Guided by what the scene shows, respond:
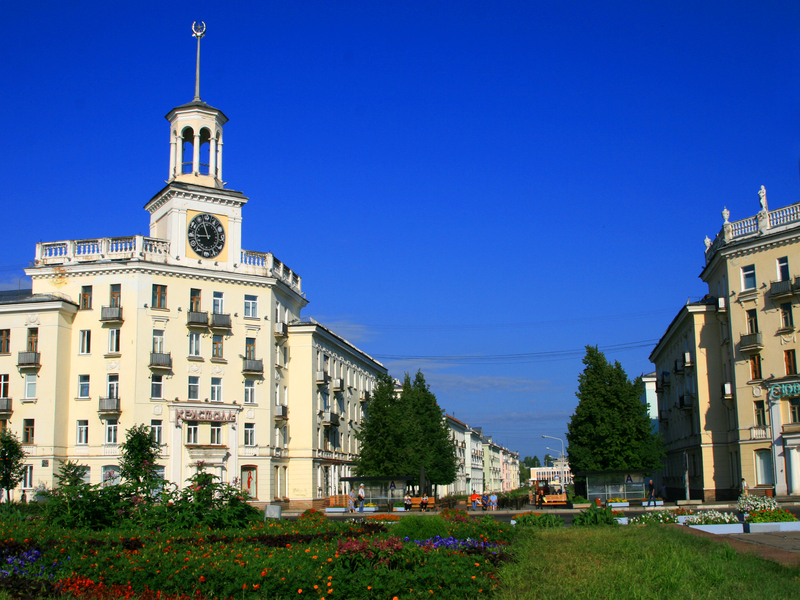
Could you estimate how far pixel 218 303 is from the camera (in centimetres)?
5541

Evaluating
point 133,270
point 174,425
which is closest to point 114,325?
point 133,270

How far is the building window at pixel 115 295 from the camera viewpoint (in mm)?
52219

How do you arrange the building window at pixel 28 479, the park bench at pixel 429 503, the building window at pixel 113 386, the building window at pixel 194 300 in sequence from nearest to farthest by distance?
the building window at pixel 28 479 < the park bench at pixel 429 503 < the building window at pixel 113 386 < the building window at pixel 194 300

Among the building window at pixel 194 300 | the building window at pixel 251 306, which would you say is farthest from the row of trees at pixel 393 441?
the building window at pixel 194 300

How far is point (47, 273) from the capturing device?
53.4m

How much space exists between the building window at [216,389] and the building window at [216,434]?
6.09 feet

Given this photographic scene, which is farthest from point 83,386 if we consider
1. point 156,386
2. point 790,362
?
point 790,362

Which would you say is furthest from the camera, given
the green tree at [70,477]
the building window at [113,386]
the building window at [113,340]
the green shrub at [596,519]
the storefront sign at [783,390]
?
the building window at [113,340]

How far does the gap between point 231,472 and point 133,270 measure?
52.0 feet

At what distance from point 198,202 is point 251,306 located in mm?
8734

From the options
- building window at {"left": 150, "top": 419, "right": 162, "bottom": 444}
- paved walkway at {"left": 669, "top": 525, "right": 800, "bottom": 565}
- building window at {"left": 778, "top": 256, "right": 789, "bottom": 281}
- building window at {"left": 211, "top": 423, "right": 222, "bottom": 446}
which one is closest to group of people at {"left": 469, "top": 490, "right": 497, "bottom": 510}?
building window at {"left": 211, "top": 423, "right": 222, "bottom": 446}

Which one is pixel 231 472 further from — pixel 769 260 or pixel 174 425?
pixel 769 260

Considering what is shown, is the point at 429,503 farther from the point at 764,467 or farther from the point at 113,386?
the point at 113,386

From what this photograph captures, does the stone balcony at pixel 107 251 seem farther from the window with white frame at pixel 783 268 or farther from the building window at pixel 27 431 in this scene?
the window with white frame at pixel 783 268
